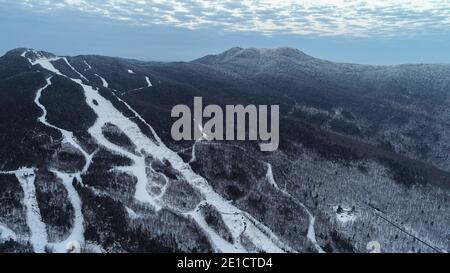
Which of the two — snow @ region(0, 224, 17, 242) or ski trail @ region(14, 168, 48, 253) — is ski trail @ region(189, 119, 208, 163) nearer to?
ski trail @ region(14, 168, 48, 253)

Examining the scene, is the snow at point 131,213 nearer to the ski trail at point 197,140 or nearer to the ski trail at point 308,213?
the ski trail at point 197,140

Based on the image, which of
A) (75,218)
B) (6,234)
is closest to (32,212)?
(75,218)

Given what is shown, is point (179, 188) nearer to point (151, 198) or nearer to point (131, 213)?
point (151, 198)

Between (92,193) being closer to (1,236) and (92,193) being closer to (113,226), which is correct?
(113,226)

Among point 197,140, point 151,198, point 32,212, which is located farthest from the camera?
point 197,140

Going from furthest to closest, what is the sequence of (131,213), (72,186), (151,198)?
(151,198)
(72,186)
(131,213)

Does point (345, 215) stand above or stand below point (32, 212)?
below
